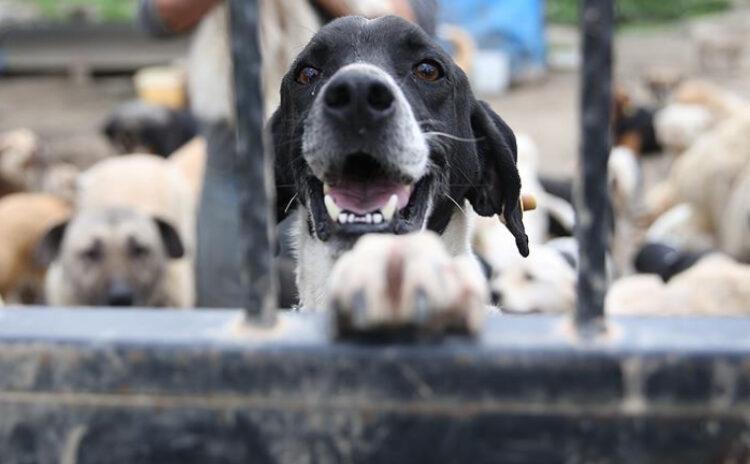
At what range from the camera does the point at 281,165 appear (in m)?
2.88

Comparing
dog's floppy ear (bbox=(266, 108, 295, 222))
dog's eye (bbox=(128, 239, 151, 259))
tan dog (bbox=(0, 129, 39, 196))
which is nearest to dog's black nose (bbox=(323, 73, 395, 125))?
dog's floppy ear (bbox=(266, 108, 295, 222))

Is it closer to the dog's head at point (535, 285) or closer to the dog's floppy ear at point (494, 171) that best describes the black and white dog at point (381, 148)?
the dog's floppy ear at point (494, 171)

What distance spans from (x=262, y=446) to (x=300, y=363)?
4.5 inches

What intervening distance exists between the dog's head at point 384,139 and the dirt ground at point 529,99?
7760 millimetres

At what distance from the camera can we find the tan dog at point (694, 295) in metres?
4.72

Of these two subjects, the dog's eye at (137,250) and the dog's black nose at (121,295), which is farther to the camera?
the dog's eye at (137,250)

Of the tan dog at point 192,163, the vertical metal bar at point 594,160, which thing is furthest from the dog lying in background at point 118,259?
the vertical metal bar at point 594,160

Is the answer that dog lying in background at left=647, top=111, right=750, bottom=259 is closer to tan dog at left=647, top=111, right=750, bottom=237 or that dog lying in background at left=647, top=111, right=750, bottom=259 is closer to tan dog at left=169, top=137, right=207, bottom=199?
tan dog at left=647, top=111, right=750, bottom=237

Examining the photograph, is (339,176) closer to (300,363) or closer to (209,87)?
(300,363)

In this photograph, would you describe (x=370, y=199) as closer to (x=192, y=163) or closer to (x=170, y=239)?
(x=170, y=239)

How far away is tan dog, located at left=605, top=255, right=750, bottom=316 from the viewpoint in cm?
472

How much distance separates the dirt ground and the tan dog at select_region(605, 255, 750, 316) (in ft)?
17.6

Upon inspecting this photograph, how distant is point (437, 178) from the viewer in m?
2.56

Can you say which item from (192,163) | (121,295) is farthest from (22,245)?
(192,163)
